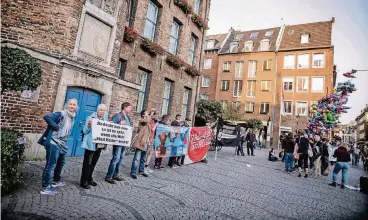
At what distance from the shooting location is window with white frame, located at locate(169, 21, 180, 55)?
1442 centimetres

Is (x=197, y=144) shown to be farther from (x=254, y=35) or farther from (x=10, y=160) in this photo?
(x=254, y=35)

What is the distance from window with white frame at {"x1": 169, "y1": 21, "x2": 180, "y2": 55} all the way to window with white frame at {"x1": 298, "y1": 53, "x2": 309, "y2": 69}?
24.1m

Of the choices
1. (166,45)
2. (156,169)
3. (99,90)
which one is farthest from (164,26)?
(156,169)

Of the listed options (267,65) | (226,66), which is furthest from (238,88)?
(267,65)

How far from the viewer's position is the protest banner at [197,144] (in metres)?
9.62

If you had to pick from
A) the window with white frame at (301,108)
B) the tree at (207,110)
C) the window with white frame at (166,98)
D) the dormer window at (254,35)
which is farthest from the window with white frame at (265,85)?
the window with white frame at (166,98)

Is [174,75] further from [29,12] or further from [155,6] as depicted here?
[29,12]

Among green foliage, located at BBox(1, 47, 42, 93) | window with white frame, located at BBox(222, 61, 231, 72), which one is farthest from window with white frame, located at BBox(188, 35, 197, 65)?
window with white frame, located at BBox(222, 61, 231, 72)

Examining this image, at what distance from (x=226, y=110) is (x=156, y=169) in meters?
24.2

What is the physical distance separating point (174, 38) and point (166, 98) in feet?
13.7

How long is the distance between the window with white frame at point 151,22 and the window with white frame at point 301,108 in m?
25.4

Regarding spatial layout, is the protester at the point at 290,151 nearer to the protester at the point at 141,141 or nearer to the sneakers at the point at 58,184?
the protester at the point at 141,141

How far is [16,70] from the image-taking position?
424 centimetres

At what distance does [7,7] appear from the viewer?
22.5ft
